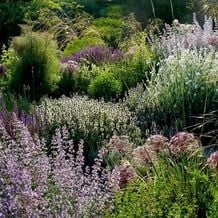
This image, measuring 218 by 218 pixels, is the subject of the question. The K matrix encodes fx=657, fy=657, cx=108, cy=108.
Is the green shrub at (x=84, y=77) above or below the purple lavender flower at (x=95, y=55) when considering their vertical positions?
below

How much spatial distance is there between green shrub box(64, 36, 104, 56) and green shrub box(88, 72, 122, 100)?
2.76 meters

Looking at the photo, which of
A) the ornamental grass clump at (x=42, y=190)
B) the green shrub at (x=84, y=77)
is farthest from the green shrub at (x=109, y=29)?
the ornamental grass clump at (x=42, y=190)

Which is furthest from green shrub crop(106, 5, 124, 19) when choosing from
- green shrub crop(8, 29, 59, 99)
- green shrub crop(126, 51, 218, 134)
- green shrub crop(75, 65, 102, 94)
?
green shrub crop(126, 51, 218, 134)

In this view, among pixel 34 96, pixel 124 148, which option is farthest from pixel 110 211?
pixel 34 96

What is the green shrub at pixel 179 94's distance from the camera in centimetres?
683

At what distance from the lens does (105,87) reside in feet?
28.6

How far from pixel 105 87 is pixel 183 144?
406 centimetres

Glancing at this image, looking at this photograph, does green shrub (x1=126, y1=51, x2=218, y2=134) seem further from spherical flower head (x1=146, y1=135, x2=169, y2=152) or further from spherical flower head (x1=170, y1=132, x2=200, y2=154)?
spherical flower head (x1=170, y1=132, x2=200, y2=154)

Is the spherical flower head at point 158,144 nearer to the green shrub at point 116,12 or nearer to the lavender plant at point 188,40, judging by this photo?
the lavender plant at point 188,40

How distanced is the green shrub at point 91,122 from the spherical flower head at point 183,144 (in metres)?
1.24

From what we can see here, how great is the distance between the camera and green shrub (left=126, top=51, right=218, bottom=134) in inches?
269

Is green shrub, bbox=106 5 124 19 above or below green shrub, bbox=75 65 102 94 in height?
above

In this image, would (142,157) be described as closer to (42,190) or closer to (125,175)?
(125,175)

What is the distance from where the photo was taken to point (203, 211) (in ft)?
13.5
